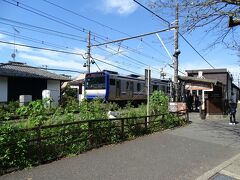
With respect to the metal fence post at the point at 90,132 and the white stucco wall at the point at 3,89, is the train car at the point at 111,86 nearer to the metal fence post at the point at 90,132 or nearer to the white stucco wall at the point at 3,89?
the white stucco wall at the point at 3,89

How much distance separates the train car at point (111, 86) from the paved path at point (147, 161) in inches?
586

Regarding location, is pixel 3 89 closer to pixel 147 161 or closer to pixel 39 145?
pixel 39 145

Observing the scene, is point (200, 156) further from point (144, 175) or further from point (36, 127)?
point (36, 127)

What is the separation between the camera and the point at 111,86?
94.1ft

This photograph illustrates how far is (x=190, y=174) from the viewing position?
8.01m

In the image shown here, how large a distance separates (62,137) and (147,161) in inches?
99.1

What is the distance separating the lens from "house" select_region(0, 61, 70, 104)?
28.8 metres

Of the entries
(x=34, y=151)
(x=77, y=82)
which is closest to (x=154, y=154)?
(x=34, y=151)

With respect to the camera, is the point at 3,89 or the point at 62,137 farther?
the point at 3,89

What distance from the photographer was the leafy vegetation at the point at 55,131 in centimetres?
803

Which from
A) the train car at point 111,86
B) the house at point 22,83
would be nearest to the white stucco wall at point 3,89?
the house at point 22,83

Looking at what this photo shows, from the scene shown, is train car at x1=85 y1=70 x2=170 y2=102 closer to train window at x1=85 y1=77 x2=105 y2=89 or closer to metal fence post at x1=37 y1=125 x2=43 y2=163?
train window at x1=85 y1=77 x2=105 y2=89

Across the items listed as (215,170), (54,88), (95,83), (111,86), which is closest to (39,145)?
(215,170)

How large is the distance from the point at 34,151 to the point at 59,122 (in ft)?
6.02
